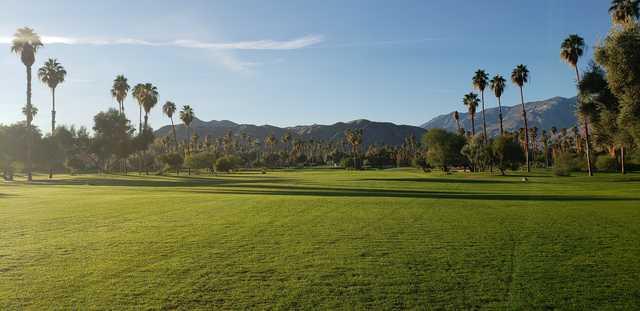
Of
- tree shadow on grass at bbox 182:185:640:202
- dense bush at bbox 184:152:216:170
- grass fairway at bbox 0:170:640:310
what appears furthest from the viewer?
dense bush at bbox 184:152:216:170

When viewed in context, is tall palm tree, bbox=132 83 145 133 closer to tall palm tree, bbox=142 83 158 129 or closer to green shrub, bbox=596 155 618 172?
tall palm tree, bbox=142 83 158 129

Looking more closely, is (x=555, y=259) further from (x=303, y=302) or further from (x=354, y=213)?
(x=354, y=213)

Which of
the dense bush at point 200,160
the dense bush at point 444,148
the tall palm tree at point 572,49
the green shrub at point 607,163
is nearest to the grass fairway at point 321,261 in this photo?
the tall palm tree at point 572,49

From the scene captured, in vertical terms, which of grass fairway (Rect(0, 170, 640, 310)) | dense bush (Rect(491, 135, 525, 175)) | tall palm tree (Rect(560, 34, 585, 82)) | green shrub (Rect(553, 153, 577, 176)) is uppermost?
tall palm tree (Rect(560, 34, 585, 82))

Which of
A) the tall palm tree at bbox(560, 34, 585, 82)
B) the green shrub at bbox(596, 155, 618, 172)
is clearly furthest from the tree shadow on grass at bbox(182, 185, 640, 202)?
the green shrub at bbox(596, 155, 618, 172)

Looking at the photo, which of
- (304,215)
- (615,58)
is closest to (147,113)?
(304,215)

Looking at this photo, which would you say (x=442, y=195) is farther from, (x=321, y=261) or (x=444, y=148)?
(x=444, y=148)

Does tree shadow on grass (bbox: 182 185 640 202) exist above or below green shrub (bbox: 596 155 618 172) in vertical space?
below

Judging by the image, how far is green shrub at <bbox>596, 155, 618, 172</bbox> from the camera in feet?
287

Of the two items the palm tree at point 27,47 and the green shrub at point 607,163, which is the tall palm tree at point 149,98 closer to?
the palm tree at point 27,47

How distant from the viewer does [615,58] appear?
20.6m

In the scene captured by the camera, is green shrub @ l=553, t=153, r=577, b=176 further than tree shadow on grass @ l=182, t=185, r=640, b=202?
Yes

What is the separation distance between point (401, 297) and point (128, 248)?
8.64 metres

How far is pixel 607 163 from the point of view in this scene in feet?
288
